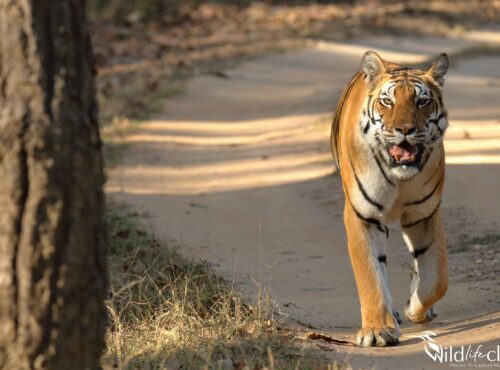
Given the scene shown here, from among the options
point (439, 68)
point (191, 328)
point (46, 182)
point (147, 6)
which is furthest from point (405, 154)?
point (147, 6)

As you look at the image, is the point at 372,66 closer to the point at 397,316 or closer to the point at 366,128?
the point at 366,128

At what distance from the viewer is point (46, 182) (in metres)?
3.67

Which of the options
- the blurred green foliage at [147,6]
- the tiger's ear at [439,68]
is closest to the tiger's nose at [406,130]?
the tiger's ear at [439,68]

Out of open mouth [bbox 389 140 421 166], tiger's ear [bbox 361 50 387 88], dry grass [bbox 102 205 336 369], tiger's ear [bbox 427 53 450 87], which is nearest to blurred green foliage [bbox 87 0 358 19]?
dry grass [bbox 102 205 336 369]

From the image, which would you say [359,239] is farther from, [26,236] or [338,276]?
[26,236]

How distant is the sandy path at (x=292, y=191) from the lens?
5.90m

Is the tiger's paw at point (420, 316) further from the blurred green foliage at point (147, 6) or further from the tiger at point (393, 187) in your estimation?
the blurred green foliage at point (147, 6)

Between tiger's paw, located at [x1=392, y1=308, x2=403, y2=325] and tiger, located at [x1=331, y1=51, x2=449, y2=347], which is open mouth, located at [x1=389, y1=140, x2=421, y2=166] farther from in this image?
tiger's paw, located at [x1=392, y1=308, x2=403, y2=325]

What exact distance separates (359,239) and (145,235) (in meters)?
2.13

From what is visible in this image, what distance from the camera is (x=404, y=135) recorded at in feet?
17.1

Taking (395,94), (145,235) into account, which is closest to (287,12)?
(145,235)

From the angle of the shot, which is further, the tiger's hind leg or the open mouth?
the tiger's hind leg

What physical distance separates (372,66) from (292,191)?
3.20 meters

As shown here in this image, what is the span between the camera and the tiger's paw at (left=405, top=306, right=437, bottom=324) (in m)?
5.50
